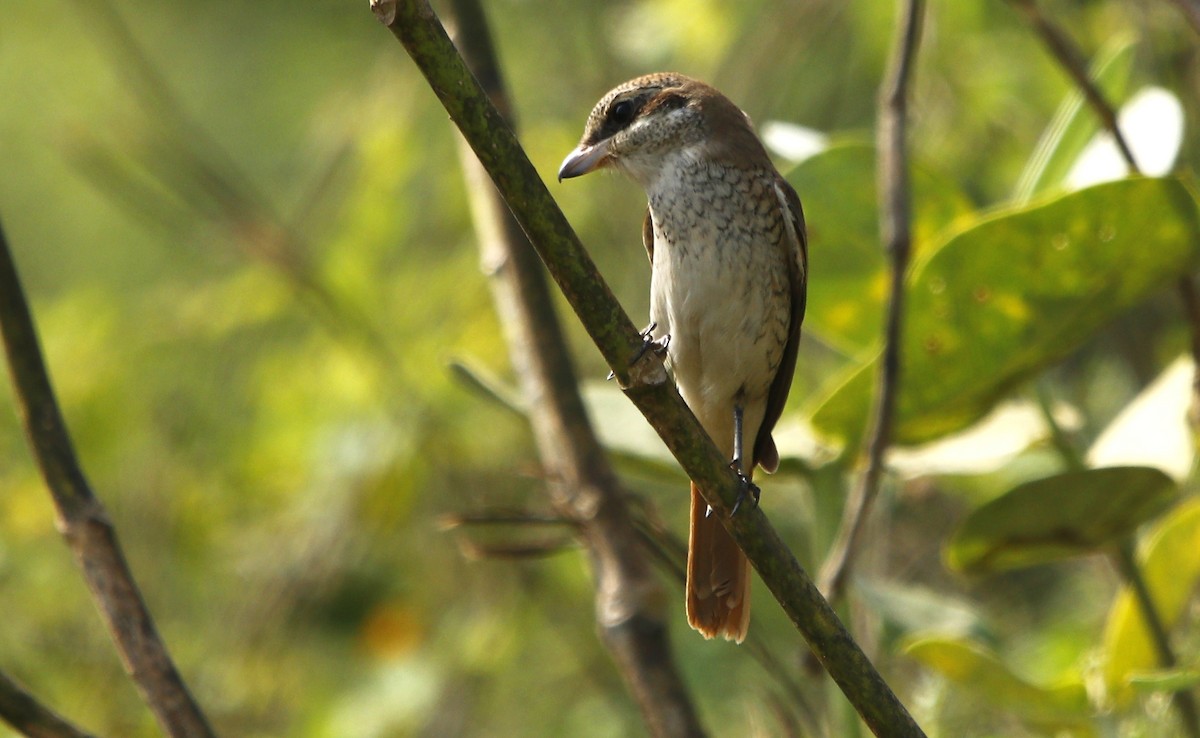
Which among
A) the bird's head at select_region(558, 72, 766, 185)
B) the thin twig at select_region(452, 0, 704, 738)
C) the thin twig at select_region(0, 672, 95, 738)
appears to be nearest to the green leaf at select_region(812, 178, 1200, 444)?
the thin twig at select_region(452, 0, 704, 738)

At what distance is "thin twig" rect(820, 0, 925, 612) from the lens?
1.83 metres

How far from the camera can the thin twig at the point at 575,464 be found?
2023 millimetres

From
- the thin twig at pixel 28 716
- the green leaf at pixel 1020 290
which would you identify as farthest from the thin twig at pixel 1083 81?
the thin twig at pixel 28 716

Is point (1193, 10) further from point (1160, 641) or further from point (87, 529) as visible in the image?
point (87, 529)

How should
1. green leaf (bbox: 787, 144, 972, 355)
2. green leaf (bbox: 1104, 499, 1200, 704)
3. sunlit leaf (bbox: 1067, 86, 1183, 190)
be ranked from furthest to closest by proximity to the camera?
green leaf (bbox: 787, 144, 972, 355), sunlit leaf (bbox: 1067, 86, 1183, 190), green leaf (bbox: 1104, 499, 1200, 704)

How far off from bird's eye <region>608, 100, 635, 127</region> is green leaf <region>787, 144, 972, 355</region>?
351mm

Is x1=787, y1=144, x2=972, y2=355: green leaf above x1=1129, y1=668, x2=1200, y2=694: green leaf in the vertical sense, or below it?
above

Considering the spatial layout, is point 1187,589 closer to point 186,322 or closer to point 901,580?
point 901,580

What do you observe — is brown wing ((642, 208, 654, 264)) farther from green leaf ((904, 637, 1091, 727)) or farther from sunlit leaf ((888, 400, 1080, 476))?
green leaf ((904, 637, 1091, 727))

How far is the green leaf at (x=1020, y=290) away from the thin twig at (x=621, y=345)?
654mm

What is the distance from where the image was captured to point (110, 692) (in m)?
2.98

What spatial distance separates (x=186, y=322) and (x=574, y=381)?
6.40 ft

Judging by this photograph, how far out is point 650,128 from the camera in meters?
2.39

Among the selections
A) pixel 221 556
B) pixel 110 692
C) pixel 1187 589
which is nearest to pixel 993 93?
pixel 1187 589
